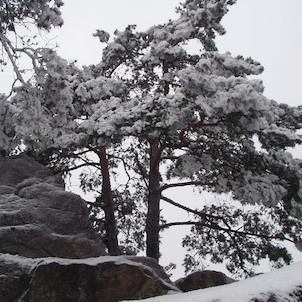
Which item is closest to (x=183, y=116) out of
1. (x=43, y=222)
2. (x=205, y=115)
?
(x=205, y=115)

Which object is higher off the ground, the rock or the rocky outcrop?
the rock

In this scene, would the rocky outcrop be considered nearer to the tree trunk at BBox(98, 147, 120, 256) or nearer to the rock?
the rock

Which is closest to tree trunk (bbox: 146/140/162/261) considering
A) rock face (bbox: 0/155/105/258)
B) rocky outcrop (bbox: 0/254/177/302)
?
rock face (bbox: 0/155/105/258)

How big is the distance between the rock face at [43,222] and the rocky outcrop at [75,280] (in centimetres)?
50

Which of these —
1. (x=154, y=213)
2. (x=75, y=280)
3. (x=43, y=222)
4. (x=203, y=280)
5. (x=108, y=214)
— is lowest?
(x=75, y=280)

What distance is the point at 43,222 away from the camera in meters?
7.51

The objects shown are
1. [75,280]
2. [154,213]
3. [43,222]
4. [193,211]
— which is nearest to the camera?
[75,280]

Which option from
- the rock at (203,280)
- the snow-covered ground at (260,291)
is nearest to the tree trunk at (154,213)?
the rock at (203,280)

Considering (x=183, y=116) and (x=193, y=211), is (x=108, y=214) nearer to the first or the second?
(x=193, y=211)

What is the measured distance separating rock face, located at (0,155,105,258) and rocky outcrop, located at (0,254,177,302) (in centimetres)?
50

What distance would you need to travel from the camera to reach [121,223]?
44.7 ft

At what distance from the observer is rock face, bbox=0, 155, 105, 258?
6926 millimetres

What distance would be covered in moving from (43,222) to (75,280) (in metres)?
1.57

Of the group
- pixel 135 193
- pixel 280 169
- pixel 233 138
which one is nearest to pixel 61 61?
pixel 233 138
